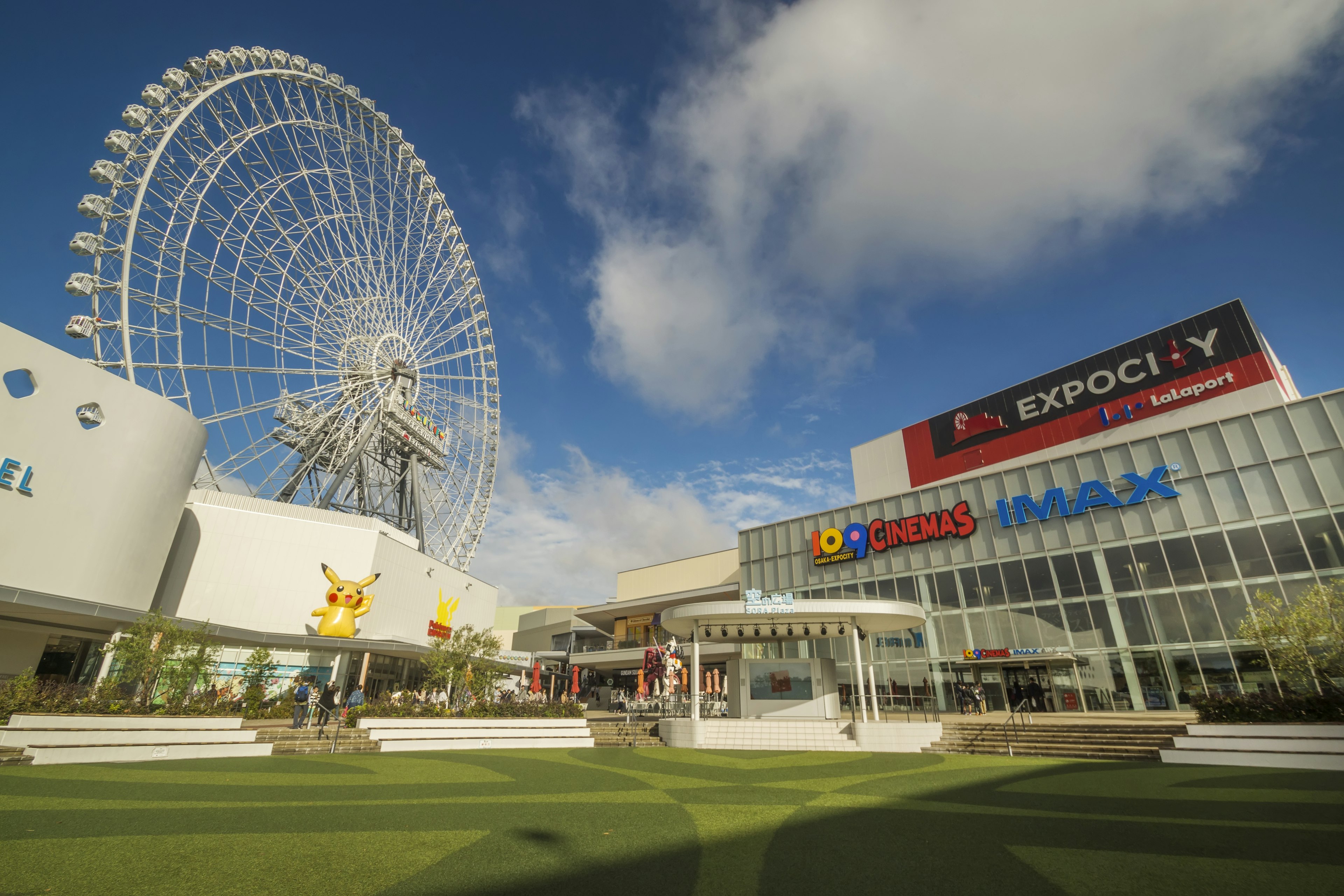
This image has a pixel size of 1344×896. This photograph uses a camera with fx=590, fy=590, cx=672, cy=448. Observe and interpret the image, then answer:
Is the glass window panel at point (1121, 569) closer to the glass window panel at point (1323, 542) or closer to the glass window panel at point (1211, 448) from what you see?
the glass window panel at point (1211, 448)

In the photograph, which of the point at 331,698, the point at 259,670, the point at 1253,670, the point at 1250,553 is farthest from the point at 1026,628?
the point at 259,670

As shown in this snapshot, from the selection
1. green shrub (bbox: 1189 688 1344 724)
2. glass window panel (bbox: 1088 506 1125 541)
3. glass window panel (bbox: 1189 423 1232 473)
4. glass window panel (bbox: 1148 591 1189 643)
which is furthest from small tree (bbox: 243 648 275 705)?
glass window panel (bbox: 1189 423 1232 473)

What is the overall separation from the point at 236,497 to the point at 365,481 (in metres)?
9.95

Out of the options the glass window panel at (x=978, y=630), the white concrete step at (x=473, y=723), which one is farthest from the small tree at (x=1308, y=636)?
the white concrete step at (x=473, y=723)

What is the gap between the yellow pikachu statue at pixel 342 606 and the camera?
3297 centimetres

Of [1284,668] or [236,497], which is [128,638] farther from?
[1284,668]

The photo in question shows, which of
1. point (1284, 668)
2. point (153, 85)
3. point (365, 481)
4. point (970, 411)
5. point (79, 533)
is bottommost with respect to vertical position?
point (1284, 668)

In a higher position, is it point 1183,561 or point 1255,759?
point 1183,561

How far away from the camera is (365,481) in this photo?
43656 millimetres

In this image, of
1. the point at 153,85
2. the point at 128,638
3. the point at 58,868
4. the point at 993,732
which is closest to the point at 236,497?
the point at 128,638

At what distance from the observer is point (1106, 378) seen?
37000 mm

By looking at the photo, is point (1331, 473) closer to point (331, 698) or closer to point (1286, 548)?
point (1286, 548)

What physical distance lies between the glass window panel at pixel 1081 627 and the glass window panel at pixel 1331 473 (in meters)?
9.41

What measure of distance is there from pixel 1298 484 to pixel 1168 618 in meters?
7.14
